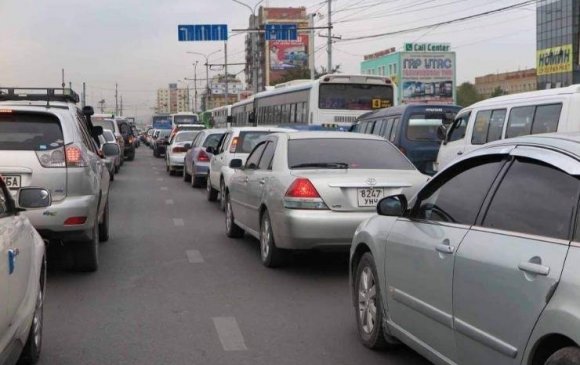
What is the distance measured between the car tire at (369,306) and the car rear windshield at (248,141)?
9057mm

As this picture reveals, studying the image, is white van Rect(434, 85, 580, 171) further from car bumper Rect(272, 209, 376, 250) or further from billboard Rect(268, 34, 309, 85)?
billboard Rect(268, 34, 309, 85)

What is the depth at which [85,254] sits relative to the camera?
7949 millimetres

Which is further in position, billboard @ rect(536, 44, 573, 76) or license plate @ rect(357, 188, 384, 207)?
billboard @ rect(536, 44, 573, 76)

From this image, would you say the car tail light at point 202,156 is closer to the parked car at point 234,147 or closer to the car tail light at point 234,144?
the parked car at point 234,147

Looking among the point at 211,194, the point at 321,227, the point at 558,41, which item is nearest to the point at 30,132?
the point at 321,227

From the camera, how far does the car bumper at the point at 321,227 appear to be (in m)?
7.42

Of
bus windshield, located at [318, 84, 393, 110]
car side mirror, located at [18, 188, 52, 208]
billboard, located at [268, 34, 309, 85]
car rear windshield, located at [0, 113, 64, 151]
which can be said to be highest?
billboard, located at [268, 34, 309, 85]

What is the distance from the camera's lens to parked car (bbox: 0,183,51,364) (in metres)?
3.75

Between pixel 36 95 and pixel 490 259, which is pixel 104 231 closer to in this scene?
pixel 36 95

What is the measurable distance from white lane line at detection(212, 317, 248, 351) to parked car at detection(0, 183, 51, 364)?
1348 mm

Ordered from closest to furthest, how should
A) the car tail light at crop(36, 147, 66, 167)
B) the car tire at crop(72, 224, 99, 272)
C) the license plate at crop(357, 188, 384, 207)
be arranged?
1. the car tail light at crop(36, 147, 66, 167)
2. the license plate at crop(357, 188, 384, 207)
3. the car tire at crop(72, 224, 99, 272)

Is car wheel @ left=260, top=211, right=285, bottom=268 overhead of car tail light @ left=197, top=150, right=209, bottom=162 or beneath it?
beneath

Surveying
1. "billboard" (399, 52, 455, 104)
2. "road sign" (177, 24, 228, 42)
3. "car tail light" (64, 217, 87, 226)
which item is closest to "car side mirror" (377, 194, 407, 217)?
"car tail light" (64, 217, 87, 226)

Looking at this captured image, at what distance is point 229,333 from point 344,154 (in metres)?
3.19
